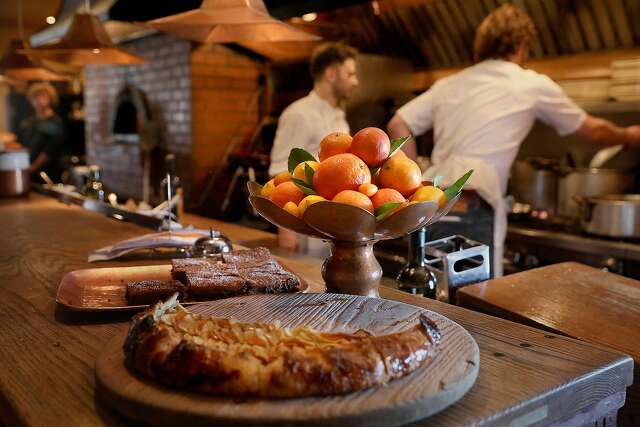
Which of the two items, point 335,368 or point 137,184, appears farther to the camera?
point 137,184

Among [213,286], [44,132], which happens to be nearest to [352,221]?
[213,286]

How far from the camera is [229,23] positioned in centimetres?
206

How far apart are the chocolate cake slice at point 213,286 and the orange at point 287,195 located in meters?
0.20

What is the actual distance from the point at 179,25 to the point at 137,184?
435 centimetres

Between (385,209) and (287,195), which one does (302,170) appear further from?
(385,209)

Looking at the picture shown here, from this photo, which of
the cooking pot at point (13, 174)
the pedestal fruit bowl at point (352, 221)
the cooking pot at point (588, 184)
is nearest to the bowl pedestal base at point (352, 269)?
the pedestal fruit bowl at point (352, 221)

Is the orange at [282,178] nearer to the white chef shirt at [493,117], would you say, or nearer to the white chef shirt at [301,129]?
the white chef shirt at [493,117]

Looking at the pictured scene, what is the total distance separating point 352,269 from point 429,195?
0.22 meters

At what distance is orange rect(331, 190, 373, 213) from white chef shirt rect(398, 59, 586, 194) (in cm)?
196

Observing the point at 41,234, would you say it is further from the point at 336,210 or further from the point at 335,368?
the point at 335,368

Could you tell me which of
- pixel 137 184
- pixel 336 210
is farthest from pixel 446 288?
pixel 137 184

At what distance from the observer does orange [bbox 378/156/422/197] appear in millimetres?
1303

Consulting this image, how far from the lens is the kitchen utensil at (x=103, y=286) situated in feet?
4.56

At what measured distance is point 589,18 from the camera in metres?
3.74
